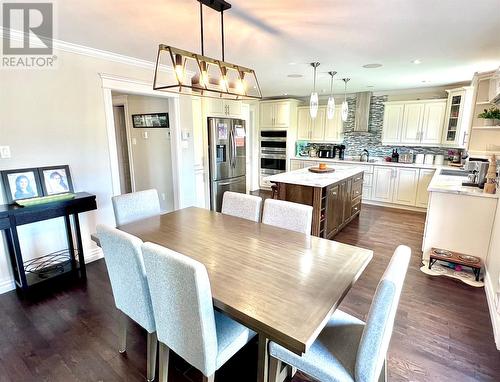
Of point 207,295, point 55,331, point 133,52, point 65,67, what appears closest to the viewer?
point 207,295

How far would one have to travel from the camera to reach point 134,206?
8.47ft

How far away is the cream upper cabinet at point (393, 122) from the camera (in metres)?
5.60

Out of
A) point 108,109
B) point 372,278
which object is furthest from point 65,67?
point 372,278

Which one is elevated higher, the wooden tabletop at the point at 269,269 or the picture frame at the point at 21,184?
the picture frame at the point at 21,184

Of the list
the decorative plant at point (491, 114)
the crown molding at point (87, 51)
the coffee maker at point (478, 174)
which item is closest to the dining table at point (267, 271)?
the crown molding at point (87, 51)

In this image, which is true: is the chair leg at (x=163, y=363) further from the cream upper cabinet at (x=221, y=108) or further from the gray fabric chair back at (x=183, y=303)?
the cream upper cabinet at (x=221, y=108)

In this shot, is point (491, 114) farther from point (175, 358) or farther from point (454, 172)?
point (175, 358)

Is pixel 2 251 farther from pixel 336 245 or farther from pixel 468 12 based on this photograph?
pixel 468 12

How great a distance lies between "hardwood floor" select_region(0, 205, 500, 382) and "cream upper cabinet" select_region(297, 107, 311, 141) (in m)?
4.48

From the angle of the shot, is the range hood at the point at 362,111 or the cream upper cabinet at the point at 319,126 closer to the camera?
the range hood at the point at 362,111

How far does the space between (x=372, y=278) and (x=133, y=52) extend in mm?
3577

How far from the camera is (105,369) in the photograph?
1.80 m

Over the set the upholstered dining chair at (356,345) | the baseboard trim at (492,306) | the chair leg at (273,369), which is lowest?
the baseboard trim at (492,306)

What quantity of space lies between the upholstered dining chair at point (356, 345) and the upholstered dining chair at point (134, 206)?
1.74 meters
